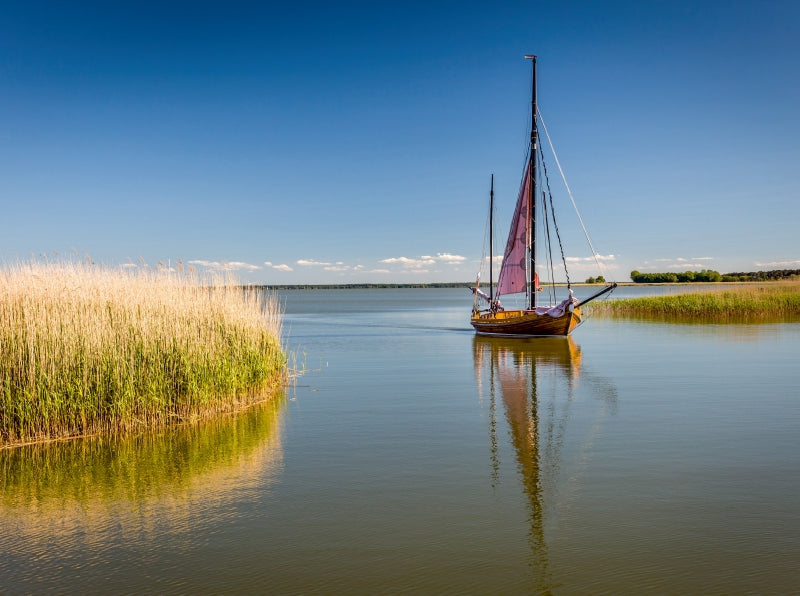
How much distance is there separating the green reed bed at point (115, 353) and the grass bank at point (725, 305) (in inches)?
1311

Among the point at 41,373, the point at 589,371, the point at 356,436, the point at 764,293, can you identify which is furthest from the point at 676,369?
the point at 764,293

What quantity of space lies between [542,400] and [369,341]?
1766 cm

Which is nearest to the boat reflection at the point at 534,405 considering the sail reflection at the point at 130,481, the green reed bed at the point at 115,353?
the sail reflection at the point at 130,481

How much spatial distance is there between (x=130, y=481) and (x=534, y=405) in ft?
26.7

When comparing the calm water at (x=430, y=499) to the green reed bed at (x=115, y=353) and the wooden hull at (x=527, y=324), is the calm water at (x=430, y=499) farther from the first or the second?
the wooden hull at (x=527, y=324)

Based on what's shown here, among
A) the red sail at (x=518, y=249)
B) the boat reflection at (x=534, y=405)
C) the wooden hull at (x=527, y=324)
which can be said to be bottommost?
the boat reflection at (x=534, y=405)

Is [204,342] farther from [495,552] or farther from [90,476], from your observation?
[495,552]

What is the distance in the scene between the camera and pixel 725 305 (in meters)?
40.6

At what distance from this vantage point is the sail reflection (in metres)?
6.78

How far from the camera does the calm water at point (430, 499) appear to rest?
5.66m

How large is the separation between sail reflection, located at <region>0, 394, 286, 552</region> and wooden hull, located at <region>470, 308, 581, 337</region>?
20.1m

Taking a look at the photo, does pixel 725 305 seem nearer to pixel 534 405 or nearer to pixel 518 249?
pixel 518 249

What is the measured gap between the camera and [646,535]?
6379mm

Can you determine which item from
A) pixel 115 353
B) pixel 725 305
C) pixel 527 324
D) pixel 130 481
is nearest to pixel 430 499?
pixel 130 481
